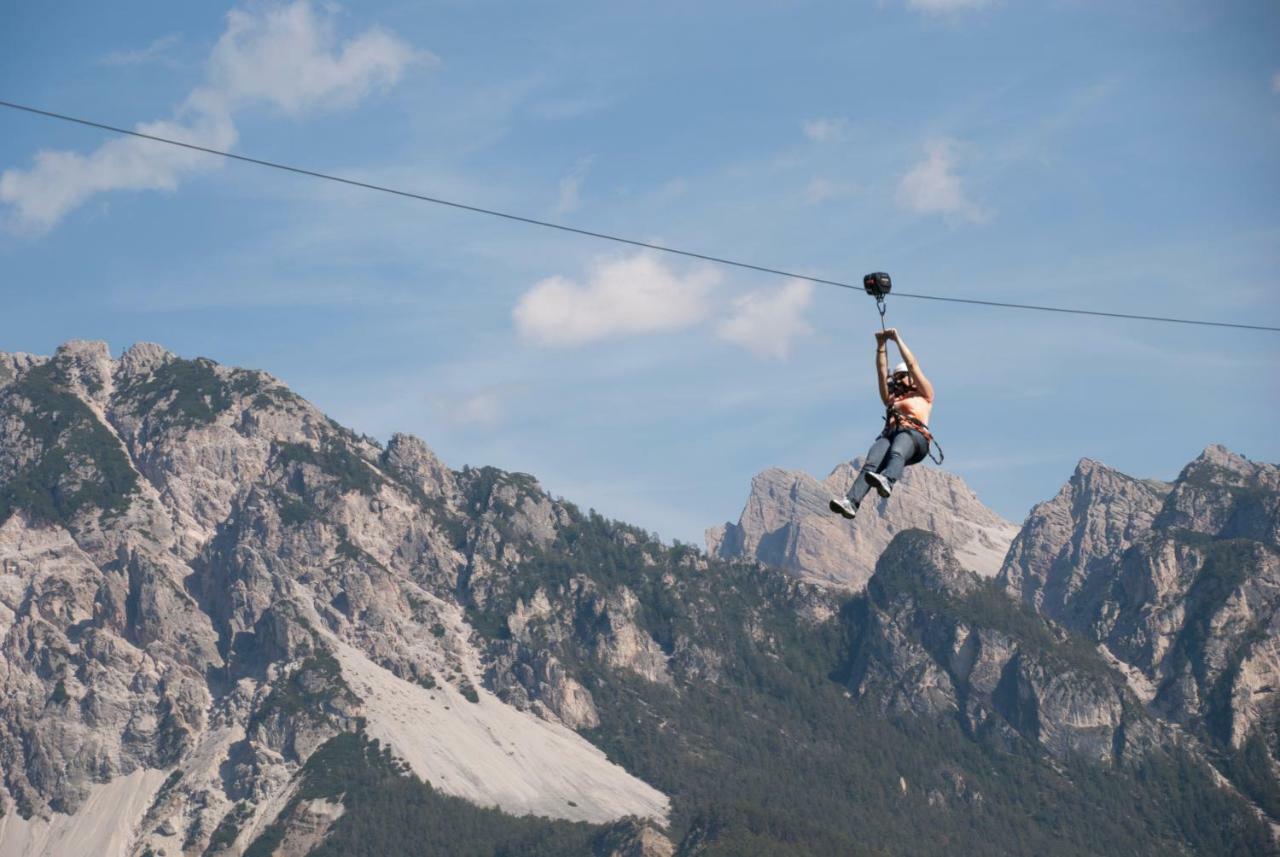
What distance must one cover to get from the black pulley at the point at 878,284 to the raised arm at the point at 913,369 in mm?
1037

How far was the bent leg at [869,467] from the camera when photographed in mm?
46969

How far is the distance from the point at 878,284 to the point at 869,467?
4707mm

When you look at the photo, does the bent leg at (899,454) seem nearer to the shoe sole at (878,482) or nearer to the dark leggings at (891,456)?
the dark leggings at (891,456)

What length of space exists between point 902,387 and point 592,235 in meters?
9.69

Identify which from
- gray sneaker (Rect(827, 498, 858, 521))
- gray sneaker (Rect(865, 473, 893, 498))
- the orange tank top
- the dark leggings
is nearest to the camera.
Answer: gray sneaker (Rect(827, 498, 858, 521))

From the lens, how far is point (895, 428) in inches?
1908

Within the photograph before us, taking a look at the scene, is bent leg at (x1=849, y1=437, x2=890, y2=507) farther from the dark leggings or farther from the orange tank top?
the orange tank top

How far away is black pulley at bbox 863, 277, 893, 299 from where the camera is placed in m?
48.1

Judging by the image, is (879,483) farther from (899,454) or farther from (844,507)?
(899,454)

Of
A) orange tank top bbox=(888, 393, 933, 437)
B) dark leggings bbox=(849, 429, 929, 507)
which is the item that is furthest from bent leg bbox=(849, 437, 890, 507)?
orange tank top bbox=(888, 393, 933, 437)

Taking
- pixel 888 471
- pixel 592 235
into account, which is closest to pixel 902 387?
pixel 888 471

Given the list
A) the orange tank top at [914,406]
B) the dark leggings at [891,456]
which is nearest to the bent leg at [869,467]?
the dark leggings at [891,456]

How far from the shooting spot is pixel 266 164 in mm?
48844

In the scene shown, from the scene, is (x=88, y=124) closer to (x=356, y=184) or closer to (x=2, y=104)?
(x=2, y=104)
